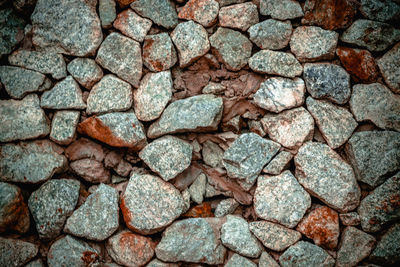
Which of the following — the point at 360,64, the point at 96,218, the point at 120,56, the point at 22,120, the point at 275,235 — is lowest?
the point at 275,235

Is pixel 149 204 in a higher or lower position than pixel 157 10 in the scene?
lower

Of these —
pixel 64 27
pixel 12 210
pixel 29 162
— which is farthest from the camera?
pixel 64 27

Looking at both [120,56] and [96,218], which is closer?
[96,218]

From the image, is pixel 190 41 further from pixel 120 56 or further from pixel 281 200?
pixel 281 200

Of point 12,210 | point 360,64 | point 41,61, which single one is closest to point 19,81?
point 41,61

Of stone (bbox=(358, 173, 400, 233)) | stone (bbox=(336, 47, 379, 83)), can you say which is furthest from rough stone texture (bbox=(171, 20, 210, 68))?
stone (bbox=(358, 173, 400, 233))

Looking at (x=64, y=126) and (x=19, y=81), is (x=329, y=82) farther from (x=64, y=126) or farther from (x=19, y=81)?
(x=19, y=81)

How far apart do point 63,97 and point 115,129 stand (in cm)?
44

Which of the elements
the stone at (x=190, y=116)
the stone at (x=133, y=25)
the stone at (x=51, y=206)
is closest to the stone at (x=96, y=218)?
the stone at (x=51, y=206)

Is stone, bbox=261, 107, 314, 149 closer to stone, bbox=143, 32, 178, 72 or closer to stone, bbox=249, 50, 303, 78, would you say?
stone, bbox=249, 50, 303, 78

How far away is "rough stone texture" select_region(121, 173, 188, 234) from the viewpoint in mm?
1984

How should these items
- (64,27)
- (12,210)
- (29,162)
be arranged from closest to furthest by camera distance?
1. (12,210)
2. (29,162)
3. (64,27)

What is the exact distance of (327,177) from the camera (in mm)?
1944

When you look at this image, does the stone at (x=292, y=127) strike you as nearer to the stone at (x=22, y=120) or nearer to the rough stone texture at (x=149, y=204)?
the rough stone texture at (x=149, y=204)
